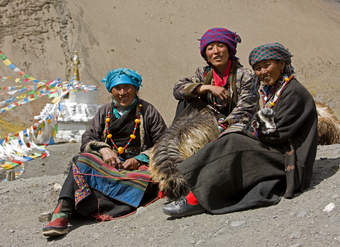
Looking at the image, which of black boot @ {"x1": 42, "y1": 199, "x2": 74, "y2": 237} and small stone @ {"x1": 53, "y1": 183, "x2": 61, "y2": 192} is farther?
small stone @ {"x1": 53, "y1": 183, "x2": 61, "y2": 192}

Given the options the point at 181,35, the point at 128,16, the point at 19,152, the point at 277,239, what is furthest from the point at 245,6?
the point at 277,239

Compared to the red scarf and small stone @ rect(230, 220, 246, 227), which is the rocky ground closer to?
small stone @ rect(230, 220, 246, 227)

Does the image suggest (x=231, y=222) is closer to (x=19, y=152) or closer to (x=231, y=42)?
(x=231, y=42)

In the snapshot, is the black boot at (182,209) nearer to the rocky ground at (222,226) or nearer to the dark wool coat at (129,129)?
the rocky ground at (222,226)

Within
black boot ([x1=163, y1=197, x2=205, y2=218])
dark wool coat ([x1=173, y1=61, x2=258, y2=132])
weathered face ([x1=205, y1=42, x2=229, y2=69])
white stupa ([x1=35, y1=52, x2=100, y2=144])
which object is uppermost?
weathered face ([x1=205, y1=42, x2=229, y2=69])

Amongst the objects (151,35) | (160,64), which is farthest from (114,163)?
(151,35)

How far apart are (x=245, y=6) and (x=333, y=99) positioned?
103 ft

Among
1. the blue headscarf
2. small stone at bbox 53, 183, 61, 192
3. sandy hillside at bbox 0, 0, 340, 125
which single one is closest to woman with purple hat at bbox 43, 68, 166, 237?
the blue headscarf

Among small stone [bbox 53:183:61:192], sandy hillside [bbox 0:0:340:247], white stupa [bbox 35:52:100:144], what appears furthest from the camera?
white stupa [bbox 35:52:100:144]

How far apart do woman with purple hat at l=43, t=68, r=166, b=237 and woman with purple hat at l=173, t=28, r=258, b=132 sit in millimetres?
451

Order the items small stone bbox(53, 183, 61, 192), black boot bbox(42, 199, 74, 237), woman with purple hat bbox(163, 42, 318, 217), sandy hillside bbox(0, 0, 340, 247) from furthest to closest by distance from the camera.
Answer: small stone bbox(53, 183, 61, 192) < black boot bbox(42, 199, 74, 237) < woman with purple hat bbox(163, 42, 318, 217) < sandy hillside bbox(0, 0, 340, 247)

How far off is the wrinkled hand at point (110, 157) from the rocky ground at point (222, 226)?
494mm

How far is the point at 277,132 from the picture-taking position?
2.70 meters

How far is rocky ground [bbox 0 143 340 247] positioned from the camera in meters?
2.14
